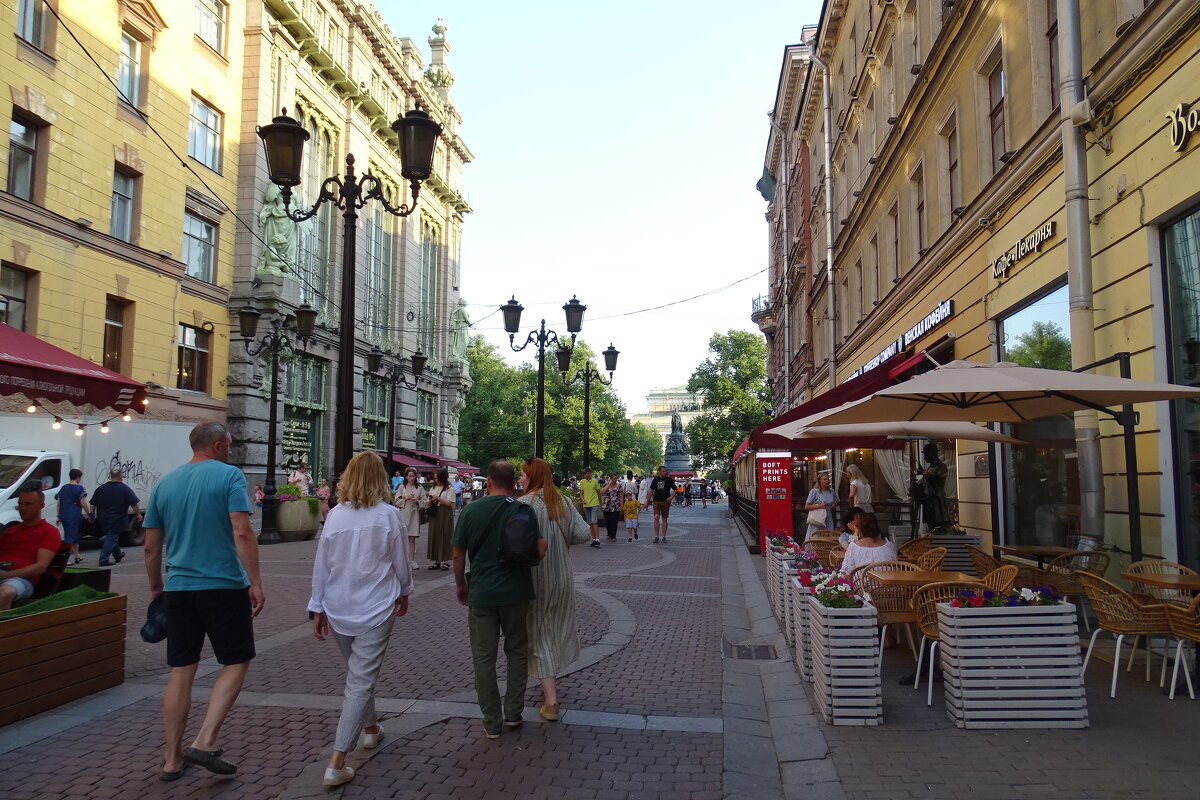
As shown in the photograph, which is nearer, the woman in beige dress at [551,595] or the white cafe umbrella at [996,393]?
the woman in beige dress at [551,595]

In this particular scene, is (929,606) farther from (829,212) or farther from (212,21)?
(212,21)

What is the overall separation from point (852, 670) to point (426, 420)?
3956 centimetres

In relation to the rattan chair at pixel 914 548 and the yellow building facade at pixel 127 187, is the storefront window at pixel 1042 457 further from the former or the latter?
the yellow building facade at pixel 127 187

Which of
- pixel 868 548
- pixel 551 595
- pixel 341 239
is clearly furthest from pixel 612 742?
pixel 341 239

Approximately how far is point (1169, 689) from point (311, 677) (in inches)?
239

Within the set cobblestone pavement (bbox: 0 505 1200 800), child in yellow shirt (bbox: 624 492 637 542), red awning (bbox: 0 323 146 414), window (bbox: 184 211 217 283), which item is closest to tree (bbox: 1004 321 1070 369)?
cobblestone pavement (bbox: 0 505 1200 800)

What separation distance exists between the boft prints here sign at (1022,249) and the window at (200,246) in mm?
21861

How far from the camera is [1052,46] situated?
32.9 ft

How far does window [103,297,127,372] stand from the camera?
21125 mm

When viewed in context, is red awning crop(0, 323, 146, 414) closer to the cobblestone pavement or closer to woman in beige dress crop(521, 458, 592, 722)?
the cobblestone pavement

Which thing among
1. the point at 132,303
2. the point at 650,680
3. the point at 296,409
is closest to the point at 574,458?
the point at 296,409

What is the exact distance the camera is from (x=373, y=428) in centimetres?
3738

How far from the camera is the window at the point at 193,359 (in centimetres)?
2436

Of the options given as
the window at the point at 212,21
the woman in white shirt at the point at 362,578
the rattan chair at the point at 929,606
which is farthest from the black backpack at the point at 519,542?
the window at the point at 212,21
